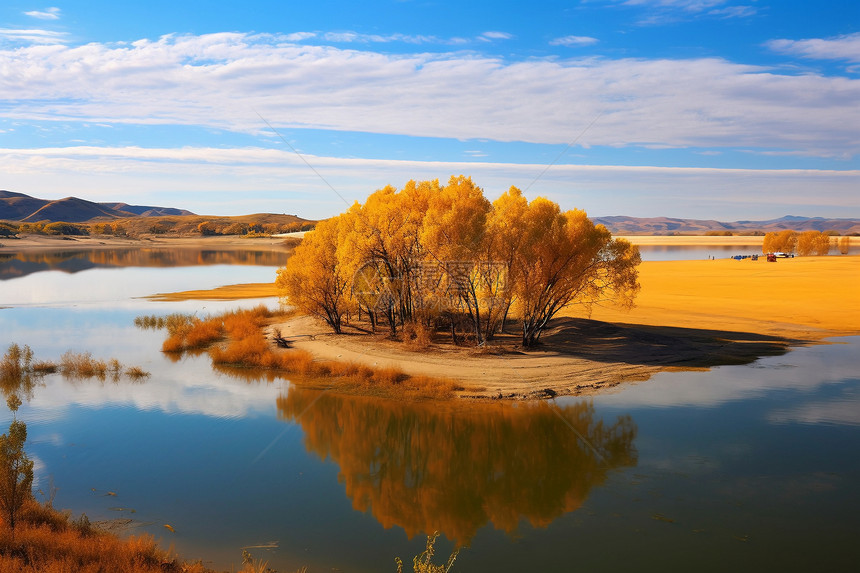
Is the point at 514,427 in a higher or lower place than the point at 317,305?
lower

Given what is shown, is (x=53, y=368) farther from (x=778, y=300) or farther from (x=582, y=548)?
(x=778, y=300)

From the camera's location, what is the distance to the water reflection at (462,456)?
13.8 meters

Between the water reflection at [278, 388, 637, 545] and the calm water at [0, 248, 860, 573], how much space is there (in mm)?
75

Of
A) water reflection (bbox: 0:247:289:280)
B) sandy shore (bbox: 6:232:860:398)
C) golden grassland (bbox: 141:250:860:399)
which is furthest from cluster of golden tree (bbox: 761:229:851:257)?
water reflection (bbox: 0:247:289:280)

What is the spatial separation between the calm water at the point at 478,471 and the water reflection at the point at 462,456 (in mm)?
75

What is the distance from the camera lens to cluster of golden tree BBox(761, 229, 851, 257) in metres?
102

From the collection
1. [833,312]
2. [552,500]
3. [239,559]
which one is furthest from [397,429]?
[833,312]

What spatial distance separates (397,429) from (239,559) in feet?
27.9

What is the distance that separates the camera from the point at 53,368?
85.3 feet

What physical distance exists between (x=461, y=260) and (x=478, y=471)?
13235 millimetres

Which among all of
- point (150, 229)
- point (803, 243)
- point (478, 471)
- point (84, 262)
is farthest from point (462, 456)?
point (150, 229)

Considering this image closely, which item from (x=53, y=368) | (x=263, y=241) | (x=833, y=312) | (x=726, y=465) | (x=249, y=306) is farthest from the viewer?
(x=263, y=241)

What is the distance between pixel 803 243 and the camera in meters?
102

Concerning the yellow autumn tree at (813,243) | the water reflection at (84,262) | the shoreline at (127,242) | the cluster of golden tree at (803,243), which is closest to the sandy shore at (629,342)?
the yellow autumn tree at (813,243)
